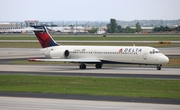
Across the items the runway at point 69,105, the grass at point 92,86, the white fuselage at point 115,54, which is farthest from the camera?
the white fuselage at point 115,54

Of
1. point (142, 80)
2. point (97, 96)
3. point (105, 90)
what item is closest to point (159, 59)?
point (142, 80)

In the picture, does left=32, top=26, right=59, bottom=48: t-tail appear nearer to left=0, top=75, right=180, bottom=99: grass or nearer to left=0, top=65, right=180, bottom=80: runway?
left=0, top=65, right=180, bottom=80: runway

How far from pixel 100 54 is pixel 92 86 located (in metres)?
19.0

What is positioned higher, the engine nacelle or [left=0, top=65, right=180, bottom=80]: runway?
the engine nacelle

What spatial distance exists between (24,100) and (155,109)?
9327mm

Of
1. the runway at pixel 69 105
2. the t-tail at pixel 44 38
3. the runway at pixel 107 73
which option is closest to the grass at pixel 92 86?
the runway at pixel 107 73

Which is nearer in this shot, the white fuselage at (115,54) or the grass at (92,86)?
the grass at (92,86)

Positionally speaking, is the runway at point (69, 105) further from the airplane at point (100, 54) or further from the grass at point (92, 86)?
the airplane at point (100, 54)

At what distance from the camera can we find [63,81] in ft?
157

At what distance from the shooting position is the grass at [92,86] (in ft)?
129

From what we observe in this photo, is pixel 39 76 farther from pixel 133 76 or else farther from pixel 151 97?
pixel 151 97

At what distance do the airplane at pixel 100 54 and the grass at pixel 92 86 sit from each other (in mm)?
11403

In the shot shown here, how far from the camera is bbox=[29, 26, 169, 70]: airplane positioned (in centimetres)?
5947

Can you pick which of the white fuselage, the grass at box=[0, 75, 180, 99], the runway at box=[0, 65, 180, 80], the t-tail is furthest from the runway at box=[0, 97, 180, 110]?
the t-tail
